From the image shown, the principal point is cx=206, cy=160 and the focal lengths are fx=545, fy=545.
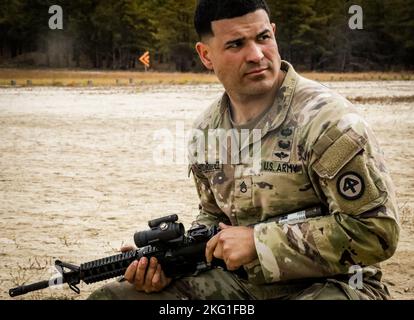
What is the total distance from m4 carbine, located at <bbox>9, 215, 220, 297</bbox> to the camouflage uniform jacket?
0.82 feet

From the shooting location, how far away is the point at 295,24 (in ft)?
144

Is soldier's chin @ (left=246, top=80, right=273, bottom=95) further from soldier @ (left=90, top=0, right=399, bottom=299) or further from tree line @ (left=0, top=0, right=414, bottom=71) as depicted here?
tree line @ (left=0, top=0, right=414, bottom=71)

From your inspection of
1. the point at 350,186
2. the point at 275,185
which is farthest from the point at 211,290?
the point at 350,186

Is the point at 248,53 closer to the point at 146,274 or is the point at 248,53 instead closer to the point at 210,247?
the point at 210,247

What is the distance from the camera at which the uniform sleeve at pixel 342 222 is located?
1941 millimetres

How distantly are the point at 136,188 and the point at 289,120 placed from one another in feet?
17.0

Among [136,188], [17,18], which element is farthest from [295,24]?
[136,188]

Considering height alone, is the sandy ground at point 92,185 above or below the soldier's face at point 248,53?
below

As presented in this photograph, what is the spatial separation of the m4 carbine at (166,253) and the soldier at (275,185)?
0.19ft

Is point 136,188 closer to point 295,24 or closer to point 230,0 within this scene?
point 230,0


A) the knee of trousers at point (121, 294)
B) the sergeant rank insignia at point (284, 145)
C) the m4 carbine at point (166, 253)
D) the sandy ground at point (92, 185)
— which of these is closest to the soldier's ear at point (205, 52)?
the sergeant rank insignia at point (284, 145)

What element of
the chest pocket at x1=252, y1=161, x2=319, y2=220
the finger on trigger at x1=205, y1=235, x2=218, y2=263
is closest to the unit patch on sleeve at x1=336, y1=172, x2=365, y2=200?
the chest pocket at x1=252, y1=161, x2=319, y2=220

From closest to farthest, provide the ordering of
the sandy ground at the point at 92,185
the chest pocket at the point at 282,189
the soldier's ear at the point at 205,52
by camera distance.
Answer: the chest pocket at the point at 282,189
the soldier's ear at the point at 205,52
the sandy ground at the point at 92,185

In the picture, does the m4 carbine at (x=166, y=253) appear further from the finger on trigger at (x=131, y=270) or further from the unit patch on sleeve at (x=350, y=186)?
the unit patch on sleeve at (x=350, y=186)
